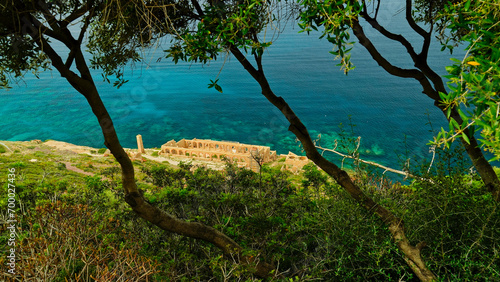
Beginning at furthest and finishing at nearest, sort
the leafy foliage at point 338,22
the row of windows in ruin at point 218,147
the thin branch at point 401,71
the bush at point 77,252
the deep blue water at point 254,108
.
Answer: the deep blue water at point 254,108 → the row of windows in ruin at point 218,147 → the thin branch at point 401,71 → the bush at point 77,252 → the leafy foliage at point 338,22

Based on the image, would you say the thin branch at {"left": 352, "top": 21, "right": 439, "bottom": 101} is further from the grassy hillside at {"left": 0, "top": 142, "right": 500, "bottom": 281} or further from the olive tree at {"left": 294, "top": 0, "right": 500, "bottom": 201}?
the grassy hillside at {"left": 0, "top": 142, "right": 500, "bottom": 281}

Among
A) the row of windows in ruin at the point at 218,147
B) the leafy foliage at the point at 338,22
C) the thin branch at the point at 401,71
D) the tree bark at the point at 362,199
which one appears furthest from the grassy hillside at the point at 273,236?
the row of windows in ruin at the point at 218,147

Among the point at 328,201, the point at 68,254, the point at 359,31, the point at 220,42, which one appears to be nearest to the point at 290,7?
the point at 359,31

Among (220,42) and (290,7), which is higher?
(290,7)

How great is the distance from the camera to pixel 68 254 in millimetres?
3900

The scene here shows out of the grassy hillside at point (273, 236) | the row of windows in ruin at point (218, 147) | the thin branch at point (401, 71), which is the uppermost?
the thin branch at point (401, 71)

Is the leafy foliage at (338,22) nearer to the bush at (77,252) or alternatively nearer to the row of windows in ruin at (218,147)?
the bush at (77,252)

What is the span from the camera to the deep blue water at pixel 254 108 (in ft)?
223

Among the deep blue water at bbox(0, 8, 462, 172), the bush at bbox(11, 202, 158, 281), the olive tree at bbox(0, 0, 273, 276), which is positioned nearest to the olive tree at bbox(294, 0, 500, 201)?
the olive tree at bbox(0, 0, 273, 276)

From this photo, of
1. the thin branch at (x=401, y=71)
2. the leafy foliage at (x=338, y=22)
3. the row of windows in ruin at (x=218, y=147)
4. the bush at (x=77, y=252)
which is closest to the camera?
the leafy foliage at (x=338, y=22)

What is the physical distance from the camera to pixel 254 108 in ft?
284

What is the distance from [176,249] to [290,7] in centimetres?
378

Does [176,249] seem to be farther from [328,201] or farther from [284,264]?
[328,201]

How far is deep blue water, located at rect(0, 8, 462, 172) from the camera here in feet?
223
